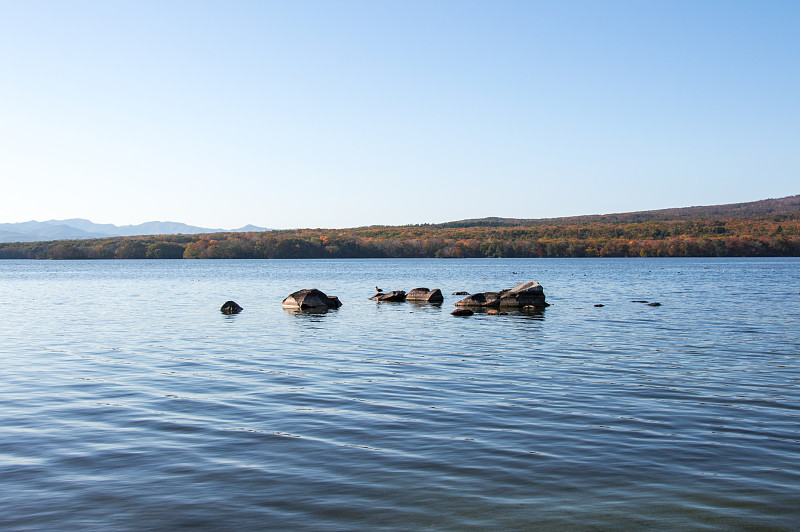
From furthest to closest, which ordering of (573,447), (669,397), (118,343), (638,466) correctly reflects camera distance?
(118,343)
(669,397)
(573,447)
(638,466)

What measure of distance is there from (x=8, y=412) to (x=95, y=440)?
136 inches

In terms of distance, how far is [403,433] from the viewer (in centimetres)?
1095

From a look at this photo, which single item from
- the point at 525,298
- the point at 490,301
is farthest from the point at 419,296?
the point at 525,298

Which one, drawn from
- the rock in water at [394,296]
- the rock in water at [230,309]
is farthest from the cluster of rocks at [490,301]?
the rock in water at [394,296]

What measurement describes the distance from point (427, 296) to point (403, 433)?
32.4 metres

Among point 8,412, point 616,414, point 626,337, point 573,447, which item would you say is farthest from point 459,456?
point 626,337

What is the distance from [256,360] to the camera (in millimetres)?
19406

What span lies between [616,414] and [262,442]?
6.67 meters

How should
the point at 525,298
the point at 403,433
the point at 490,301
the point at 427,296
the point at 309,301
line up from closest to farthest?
1. the point at 403,433
2. the point at 525,298
3. the point at 309,301
4. the point at 490,301
5. the point at 427,296

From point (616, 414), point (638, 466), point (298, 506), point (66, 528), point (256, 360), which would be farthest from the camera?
point (256, 360)

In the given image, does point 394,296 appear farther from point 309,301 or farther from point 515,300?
point 515,300

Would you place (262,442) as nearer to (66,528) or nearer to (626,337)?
(66,528)

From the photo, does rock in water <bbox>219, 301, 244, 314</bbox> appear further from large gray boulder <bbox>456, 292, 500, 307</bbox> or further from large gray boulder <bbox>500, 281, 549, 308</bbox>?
large gray boulder <bbox>500, 281, 549, 308</bbox>

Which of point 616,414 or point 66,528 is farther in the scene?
point 616,414
